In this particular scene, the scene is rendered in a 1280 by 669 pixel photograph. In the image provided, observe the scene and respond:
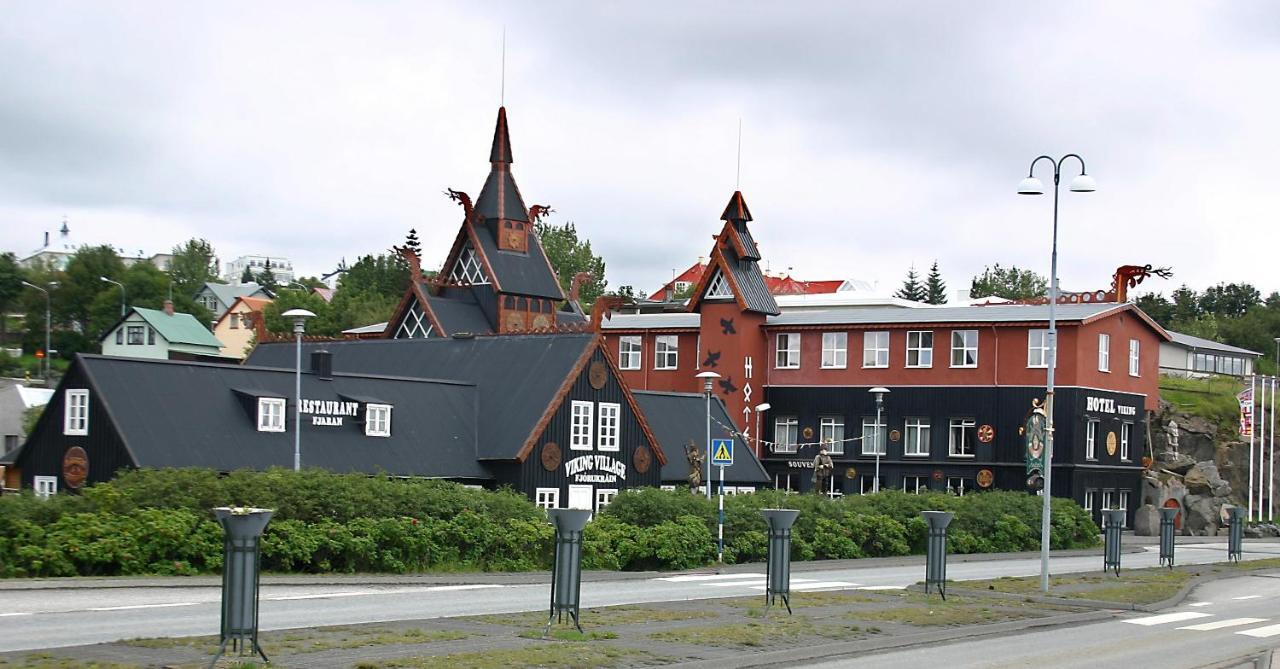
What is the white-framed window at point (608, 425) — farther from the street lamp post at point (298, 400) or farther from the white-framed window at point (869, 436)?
the white-framed window at point (869, 436)

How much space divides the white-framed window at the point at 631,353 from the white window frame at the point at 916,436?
46.2 ft

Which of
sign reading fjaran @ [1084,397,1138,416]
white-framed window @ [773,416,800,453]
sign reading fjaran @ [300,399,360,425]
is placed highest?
sign reading fjaran @ [1084,397,1138,416]

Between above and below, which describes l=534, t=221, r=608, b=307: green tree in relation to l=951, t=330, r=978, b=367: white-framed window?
above

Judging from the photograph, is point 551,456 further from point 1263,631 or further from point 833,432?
point 1263,631

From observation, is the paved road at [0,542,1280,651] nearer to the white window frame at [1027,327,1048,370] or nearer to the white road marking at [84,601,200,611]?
the white road marking at [84,601,200,611]

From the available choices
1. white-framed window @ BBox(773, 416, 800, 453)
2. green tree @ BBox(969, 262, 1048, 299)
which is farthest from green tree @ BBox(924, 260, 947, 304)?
white-framed window @ BBox(773, 416, 800, 453)

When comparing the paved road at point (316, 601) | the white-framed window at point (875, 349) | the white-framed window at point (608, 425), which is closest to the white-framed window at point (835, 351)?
the white-framed window at point (875, 349)

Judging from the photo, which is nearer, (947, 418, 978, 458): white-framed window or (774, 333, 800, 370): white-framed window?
(947, 418, 978, 458): white-framed window

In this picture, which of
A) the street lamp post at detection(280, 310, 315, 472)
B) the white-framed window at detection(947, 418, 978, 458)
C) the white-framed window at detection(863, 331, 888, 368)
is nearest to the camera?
the street lamp post at detection(280, 310, 315, 472)

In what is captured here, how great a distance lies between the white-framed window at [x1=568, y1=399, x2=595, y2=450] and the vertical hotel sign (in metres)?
32.7

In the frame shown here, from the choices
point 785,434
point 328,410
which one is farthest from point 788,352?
point 328,410

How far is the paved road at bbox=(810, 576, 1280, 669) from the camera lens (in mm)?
18078

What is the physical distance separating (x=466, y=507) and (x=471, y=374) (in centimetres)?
1837

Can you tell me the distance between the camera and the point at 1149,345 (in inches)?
2603
